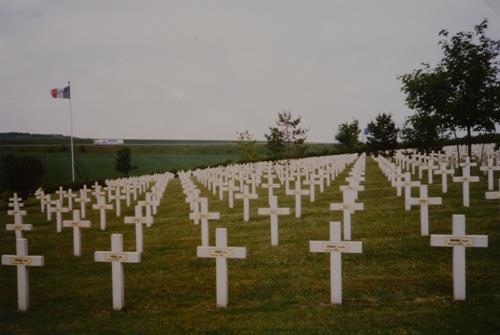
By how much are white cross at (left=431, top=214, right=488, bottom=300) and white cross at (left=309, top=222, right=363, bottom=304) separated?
1.16 metres

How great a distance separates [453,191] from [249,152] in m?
43.0

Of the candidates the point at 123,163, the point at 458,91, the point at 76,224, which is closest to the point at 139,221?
the point at 76,224

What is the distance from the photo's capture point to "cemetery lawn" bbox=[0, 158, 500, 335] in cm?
563

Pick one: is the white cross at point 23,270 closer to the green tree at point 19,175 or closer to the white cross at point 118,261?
the white cross at point 118,261

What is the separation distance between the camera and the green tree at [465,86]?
15.7 metres

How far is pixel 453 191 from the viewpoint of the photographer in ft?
50.1

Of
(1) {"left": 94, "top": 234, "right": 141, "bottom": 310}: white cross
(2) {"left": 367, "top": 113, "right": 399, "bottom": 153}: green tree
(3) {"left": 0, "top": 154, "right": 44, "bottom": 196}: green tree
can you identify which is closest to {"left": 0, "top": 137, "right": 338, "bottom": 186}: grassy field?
(3) {"left": 0, "top": 154, "right": 44, "bottom": 196}: green tree

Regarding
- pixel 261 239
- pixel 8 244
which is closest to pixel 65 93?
pixel 8 244

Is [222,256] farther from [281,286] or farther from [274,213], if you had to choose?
[274,213]

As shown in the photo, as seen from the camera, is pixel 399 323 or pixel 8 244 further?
pixel 8 244

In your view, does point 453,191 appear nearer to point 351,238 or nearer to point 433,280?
point 351,238

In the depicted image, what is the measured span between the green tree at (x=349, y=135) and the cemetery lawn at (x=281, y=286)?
4713 centimetres

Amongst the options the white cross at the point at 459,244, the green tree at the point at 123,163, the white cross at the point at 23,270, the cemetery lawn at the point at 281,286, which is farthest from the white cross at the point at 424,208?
the green tree at the point at 123,163

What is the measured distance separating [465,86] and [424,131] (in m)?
2.52
